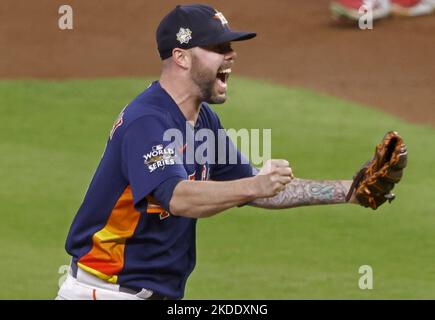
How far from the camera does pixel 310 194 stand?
257 inches

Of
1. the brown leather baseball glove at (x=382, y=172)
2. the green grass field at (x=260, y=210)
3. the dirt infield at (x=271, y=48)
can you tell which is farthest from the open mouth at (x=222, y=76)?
the dirt infield at (x=271, y=48)

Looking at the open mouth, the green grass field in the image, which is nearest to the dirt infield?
the green grass field

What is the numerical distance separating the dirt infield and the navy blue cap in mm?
8206

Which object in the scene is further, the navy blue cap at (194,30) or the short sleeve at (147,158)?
the navy blue cap at (194,30)

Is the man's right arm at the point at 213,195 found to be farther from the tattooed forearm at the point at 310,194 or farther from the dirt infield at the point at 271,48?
the dirt infield at the point at 271,48

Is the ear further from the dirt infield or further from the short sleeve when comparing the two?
the dirt infield

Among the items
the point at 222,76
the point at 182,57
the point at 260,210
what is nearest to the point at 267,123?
the point at 260,210

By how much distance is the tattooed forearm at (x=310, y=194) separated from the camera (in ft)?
21.3

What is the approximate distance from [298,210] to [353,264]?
139 centimetres

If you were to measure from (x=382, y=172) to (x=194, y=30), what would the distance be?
1.16 metres

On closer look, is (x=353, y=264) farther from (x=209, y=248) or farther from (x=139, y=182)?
(x=139, y=182)

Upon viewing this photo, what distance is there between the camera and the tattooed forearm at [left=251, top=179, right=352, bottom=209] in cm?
648

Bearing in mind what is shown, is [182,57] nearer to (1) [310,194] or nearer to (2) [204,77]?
(2) [204,77]

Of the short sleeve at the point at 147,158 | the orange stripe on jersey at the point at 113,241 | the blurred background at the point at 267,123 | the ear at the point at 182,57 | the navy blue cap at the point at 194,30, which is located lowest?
the orange stripe on jersey at the point at 113,241
